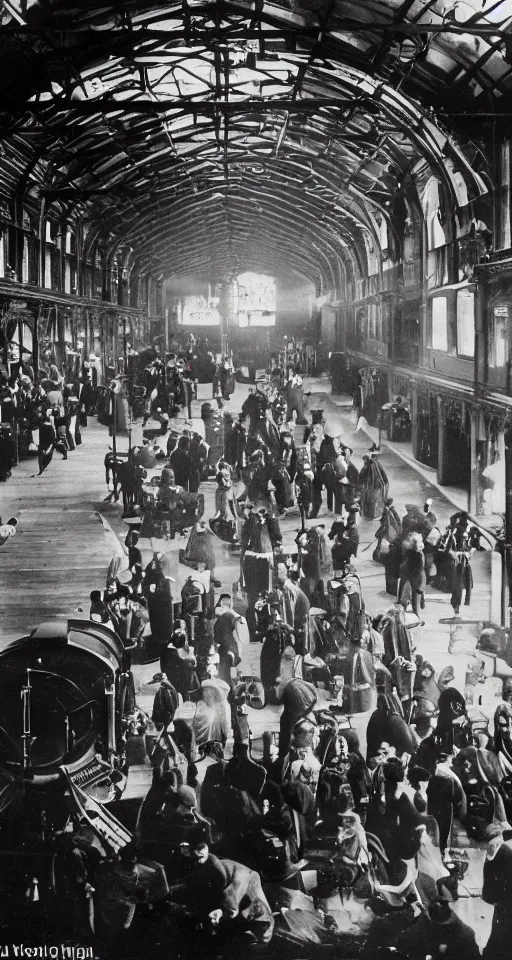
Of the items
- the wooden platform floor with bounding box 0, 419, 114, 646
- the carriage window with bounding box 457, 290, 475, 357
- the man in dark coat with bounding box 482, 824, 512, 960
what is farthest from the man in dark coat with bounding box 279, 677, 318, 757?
the carriage window with bounding box 457, 290, 475, 357

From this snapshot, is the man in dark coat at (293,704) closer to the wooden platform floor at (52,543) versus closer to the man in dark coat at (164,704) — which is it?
the man in dark coat at (164,704)

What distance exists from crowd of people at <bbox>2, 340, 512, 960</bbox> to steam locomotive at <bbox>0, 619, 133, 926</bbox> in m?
0.27

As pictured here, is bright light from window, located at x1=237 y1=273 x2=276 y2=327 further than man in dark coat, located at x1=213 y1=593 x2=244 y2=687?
Yes

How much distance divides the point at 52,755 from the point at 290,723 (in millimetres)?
2996

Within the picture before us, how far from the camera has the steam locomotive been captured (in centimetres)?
1052

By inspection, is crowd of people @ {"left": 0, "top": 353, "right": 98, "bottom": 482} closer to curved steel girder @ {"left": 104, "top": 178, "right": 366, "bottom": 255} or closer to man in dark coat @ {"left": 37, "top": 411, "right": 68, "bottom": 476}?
man in dark coat @ {"left": 37, "top": 411, "right": 68, "bottom": 476}

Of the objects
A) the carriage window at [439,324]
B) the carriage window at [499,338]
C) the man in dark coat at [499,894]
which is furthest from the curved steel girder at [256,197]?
the man in dark coat at [499,894]

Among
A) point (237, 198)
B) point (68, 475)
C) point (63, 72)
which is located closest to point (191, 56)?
point (63, 72)

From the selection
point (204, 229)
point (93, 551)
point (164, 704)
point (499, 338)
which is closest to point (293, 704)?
point (164, 704)

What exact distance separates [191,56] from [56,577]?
7.44 metres

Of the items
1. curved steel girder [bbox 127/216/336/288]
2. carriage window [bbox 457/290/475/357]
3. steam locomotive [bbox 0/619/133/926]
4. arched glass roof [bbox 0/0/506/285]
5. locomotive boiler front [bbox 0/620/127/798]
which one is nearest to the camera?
steam locomotive [bbox 0/619/133/926]

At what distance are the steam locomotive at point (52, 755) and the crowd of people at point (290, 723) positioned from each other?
10.6 inches

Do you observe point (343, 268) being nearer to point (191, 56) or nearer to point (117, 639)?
point (191, 56)

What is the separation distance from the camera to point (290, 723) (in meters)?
11.5
